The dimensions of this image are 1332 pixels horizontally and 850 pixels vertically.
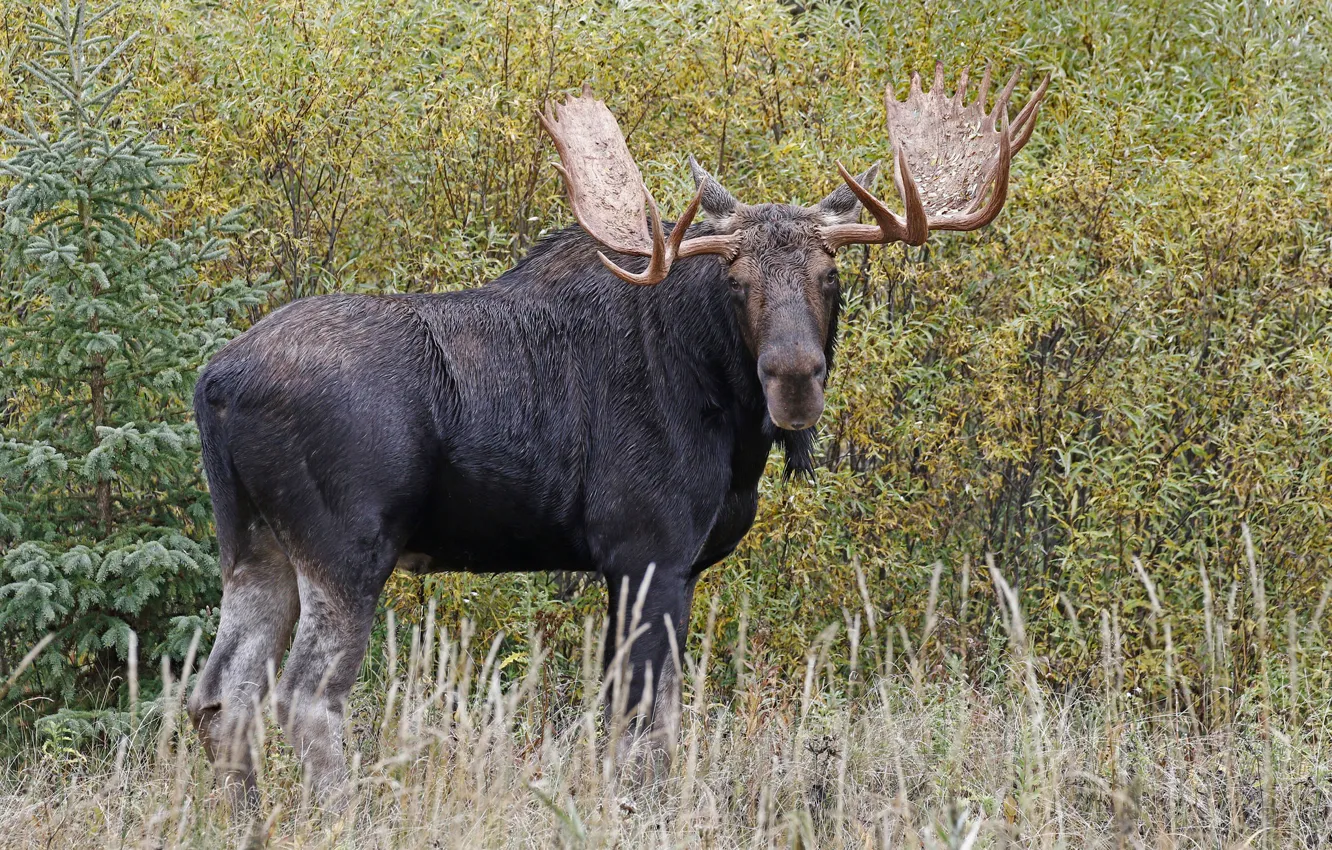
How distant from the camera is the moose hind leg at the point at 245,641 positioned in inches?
183

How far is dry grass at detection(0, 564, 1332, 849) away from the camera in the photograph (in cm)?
313

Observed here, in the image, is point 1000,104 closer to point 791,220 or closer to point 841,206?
point 841,206

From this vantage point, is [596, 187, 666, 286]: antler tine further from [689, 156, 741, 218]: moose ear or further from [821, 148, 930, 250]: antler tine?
[821, 148, 930, 250]: antler tine

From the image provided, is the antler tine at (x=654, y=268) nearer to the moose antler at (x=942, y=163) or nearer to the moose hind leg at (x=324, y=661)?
the moose antler at (x=942, y=163)

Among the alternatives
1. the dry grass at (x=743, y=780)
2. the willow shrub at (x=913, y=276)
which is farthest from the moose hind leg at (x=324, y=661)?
the willow shrub at (x=913, y=276)

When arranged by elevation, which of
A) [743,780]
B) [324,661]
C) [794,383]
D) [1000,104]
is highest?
[1000,104]

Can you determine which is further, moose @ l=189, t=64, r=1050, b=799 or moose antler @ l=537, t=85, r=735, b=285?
moose antler @ l=537, t=85, r=735, b=285

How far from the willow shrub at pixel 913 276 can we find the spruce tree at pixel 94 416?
937mm

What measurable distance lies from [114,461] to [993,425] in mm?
3911

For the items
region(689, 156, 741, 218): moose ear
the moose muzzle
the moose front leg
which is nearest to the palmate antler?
Answer: region(689, 156, 741, 218): moose ear

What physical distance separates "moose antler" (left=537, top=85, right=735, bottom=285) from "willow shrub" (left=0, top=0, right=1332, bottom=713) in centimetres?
126

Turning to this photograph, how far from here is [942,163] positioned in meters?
5.67

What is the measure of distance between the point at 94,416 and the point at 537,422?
1.99 metres

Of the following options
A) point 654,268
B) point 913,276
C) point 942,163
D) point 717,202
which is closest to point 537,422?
point 654,268
